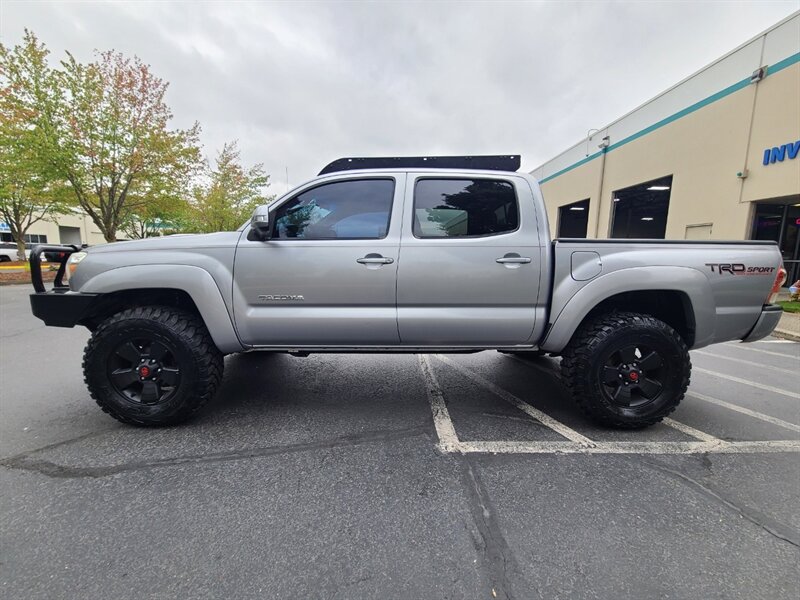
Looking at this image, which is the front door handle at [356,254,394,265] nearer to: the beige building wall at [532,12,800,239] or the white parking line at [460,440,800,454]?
the white parking line at [460,440,800,454]

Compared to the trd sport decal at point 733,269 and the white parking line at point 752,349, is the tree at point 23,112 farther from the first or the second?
the white parking line at point 752,349

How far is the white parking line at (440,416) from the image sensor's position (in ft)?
9.05

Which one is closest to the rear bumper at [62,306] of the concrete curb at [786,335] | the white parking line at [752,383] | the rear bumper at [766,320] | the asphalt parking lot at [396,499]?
the asphalt parking lot at [396,499]

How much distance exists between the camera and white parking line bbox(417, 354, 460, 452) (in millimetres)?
2758

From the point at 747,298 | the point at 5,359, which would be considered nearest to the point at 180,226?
the point at 5,359

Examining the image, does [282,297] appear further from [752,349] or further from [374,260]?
[752,349]

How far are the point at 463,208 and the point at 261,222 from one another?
1577 millimetres

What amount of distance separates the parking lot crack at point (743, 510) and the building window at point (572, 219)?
22.2 metres

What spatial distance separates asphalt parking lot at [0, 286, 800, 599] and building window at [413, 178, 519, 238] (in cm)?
158

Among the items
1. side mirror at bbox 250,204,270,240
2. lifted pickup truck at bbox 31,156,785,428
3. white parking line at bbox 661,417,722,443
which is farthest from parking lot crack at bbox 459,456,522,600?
side mirror at bbox 250,204,270,240

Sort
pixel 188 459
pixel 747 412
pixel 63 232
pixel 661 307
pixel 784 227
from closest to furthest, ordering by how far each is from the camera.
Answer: pixel 188 459 → pixel 661 307 → pixel 747 412 → pixel 784 227 → pixel 63 232

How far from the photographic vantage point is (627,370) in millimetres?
2939

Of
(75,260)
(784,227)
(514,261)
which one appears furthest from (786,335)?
(75,260)

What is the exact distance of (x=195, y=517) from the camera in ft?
6.56
